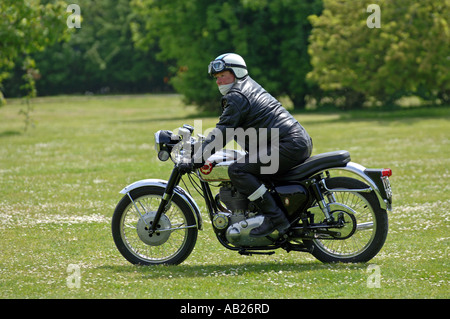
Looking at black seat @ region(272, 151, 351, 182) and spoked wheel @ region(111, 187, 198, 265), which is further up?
black seat @ region(272, 151, 351, 182)

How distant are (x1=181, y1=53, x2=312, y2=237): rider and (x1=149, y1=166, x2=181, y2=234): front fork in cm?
29

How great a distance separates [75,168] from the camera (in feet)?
62.8

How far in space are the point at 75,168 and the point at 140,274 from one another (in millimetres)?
11852

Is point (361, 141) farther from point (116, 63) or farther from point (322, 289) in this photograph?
point (116, 63)

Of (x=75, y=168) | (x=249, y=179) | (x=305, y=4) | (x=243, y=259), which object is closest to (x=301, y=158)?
(x=249, y=179)

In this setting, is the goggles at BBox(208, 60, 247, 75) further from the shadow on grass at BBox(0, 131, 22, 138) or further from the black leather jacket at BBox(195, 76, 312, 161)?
the shadow on grass at BBox(0, 131, 22, 138)

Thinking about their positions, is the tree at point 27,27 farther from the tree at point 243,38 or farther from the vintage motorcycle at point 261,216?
the vintage motorcycle at point 261,216

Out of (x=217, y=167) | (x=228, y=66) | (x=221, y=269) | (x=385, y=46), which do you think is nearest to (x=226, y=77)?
(x=228, y=66)

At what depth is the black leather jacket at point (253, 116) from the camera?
7730 mm

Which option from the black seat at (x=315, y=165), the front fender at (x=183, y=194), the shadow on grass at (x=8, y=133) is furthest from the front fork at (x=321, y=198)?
the shadow on grass at (x=8, y=133)

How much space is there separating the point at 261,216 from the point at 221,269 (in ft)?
2.33

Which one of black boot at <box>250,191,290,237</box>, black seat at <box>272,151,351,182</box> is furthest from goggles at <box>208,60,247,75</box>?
A: black boot at <box>250,191,290,237</box>

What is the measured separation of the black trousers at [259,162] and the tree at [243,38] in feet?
130

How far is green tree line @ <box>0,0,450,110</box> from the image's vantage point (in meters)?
31.5
